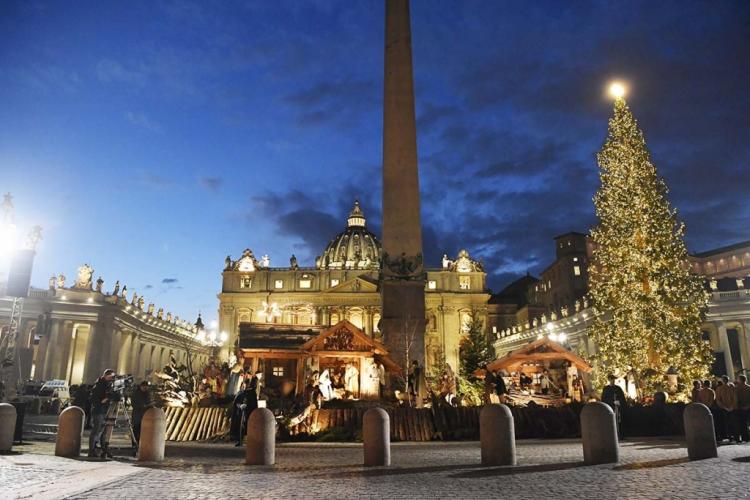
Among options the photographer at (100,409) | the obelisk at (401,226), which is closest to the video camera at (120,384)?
the photographer at (100,409)

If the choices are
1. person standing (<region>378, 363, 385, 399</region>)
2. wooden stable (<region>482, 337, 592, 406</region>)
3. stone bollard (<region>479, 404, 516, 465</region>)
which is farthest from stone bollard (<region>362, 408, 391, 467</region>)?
wooden stable (<region>482, 337, 592, 406</region>)

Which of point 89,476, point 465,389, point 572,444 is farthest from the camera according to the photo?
point 465,389

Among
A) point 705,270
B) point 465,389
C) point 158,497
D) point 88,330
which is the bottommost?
point 158,497

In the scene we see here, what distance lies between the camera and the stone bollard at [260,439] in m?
10.3

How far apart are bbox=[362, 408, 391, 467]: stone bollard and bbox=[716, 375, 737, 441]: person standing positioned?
355 inches

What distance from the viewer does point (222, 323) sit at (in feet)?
315

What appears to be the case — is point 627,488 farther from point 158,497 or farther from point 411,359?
point 411,359

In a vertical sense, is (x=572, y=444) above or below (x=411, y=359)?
below

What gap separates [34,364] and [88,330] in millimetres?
5563

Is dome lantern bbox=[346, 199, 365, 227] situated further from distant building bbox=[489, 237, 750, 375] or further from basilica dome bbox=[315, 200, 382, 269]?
distant building bbox=[489, 237, 750, 375]

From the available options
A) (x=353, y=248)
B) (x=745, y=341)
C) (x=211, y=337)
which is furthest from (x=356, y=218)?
(x=745, y=341)

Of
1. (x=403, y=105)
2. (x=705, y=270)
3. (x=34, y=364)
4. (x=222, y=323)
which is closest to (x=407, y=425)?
(x=403, y=105)

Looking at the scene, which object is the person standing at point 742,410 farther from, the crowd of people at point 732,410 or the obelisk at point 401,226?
the obelisk at point 401,226

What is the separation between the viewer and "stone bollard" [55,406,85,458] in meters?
11.7
